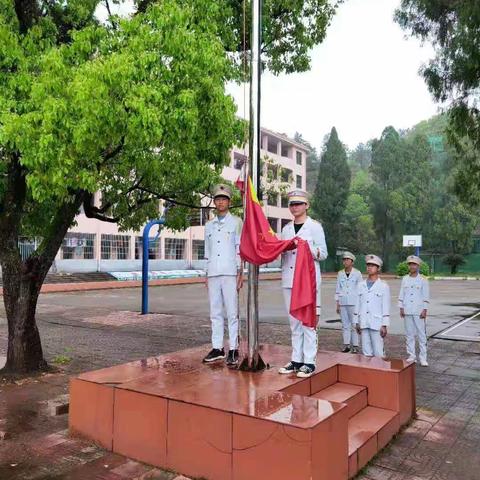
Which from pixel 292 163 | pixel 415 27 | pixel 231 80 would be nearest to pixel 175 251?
pixel 292 163

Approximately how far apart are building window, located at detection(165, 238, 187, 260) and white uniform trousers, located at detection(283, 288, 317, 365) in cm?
3197

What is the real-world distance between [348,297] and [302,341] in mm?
3748

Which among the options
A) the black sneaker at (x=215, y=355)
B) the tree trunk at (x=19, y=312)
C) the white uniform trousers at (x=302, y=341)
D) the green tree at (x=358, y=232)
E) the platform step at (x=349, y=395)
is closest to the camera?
the platform step at (x=349, y=395)

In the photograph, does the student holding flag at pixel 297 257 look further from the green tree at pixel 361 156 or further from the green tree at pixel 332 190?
the green tree at pixel 361 156

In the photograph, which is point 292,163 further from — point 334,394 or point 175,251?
point 334,394

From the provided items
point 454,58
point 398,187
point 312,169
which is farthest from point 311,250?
point 312,169

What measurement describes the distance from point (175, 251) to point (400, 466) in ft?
111

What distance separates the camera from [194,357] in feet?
18.5

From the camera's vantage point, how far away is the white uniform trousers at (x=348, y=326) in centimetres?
852

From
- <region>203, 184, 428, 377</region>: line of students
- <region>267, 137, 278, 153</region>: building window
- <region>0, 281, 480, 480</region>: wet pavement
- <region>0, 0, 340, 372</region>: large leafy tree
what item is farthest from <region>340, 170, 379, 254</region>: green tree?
<region>203, 184, 428, 377</region>: line of students

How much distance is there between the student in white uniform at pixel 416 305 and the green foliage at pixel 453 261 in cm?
3798

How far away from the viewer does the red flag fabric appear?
4656 millimetres

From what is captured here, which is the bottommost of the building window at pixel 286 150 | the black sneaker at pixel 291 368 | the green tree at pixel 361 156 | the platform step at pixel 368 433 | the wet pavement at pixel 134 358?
the wet pavement at pixel 134 358

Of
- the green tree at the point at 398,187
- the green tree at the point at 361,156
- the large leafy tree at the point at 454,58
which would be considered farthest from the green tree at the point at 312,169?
the large leafy tree at the point at 454,58
